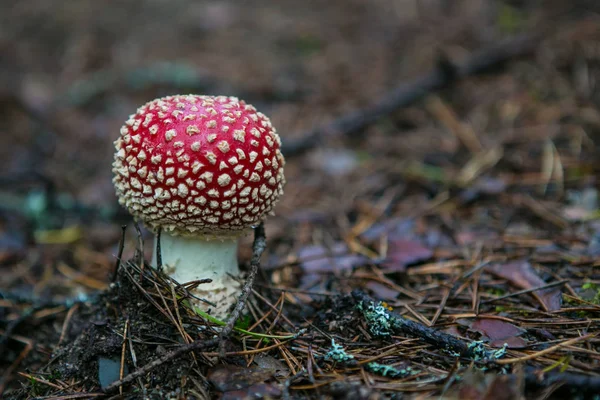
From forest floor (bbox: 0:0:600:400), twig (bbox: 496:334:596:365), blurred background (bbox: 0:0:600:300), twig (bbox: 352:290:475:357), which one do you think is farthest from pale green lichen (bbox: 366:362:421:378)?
blurred background (bbox: 0:0:600:300)

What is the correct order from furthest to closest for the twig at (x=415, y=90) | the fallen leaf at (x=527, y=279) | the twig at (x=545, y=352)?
the twig at (x=415, y=90), the fallen leaf at (x=527, y=279), the twig at (x=545, y=352)

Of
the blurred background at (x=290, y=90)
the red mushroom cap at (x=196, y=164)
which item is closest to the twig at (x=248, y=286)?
the red mushroom cap at (x=196, y=164)

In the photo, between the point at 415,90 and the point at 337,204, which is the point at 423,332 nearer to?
the point at 337,204

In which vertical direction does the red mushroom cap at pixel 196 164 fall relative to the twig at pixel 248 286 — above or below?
above

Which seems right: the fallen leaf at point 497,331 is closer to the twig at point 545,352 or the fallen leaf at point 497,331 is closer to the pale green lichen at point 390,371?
the twig at point 545,352

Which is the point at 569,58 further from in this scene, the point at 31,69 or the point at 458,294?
the point at 31,69

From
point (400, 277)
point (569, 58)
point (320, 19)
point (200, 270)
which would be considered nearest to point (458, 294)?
point (400, 277)
